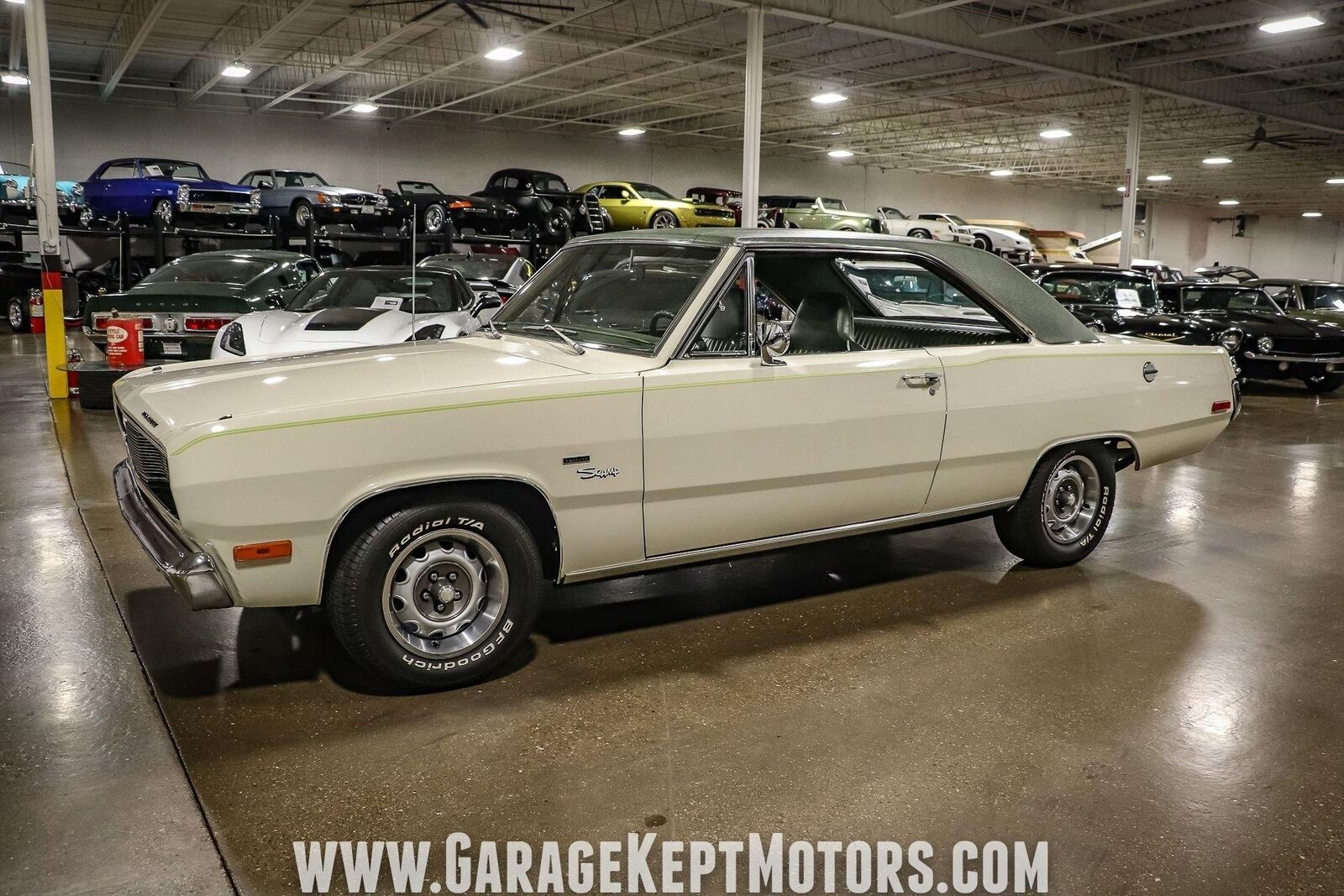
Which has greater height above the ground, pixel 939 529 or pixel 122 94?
pixel 122 94

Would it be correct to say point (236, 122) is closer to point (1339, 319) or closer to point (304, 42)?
A: point (304, 42)

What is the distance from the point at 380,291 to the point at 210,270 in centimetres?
370

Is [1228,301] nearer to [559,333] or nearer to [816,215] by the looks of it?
[816,215]

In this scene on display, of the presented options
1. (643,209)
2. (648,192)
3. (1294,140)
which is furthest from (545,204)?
(1294,140)

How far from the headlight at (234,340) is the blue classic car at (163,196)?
11.3 metres

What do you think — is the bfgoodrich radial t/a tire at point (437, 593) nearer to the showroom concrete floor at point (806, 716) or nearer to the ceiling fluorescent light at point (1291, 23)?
the showroom concrete floor at point (806, 716)

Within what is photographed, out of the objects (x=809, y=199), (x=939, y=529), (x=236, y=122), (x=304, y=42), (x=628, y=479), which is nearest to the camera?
(x=628, y=479)

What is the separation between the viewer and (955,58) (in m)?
21.4

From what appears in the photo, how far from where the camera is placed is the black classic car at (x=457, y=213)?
18.3m

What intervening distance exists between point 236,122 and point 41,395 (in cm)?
2017

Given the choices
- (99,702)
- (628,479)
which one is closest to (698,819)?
(628,479)

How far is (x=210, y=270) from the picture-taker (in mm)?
11766

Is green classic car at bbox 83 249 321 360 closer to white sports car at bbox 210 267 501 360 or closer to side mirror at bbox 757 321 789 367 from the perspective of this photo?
white sports car at bbox 210 267 501 360

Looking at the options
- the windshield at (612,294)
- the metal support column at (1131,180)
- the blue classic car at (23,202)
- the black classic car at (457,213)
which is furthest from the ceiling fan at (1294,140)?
the windshield at (612,294)
